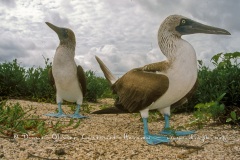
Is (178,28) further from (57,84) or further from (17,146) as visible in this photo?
(57,84)

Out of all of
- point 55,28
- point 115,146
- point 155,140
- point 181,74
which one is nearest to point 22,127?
point 115,146

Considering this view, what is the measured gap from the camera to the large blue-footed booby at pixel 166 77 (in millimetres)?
3568

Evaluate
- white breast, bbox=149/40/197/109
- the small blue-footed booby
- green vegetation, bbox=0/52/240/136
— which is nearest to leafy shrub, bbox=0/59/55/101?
green vegetation, bbox=0/52/240/136

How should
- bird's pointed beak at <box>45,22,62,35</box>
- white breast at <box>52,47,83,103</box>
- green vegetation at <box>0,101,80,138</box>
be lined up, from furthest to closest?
bird's pointed beak at <box>45,22,62,35</box> → white breast at <box>52,47,83,103</box> → green vegetation at <box>0,101,80,138</box>

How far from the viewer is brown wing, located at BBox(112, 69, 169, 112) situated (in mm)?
3549

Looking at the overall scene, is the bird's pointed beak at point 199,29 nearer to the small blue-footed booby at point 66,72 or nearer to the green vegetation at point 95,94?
the green vegetation at point 95,94

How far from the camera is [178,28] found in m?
3.93

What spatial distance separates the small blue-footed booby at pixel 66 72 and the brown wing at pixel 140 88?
1788 mm

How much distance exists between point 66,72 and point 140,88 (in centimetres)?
219

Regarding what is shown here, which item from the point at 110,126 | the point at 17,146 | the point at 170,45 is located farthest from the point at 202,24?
the point at 17,146

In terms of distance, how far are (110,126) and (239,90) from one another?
6.73 feet

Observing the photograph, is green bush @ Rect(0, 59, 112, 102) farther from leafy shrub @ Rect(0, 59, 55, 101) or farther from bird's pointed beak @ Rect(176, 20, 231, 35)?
bird's pointed beak @ Rect(176, 20, 231, 35)

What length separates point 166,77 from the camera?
3547 millimetres

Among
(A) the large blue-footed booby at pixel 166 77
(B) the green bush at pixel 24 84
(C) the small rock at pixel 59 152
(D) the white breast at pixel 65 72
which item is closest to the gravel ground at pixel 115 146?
(C) the small rock at pixel 59 152
